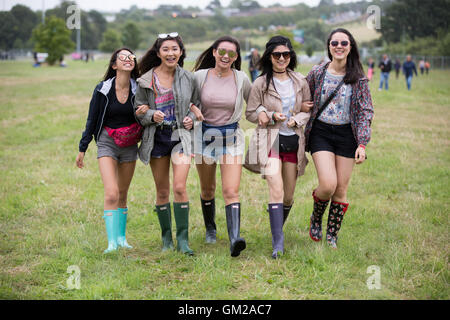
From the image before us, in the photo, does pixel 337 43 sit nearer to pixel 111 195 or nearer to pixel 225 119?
pixel 225 119

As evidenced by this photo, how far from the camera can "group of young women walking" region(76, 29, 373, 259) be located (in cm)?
564

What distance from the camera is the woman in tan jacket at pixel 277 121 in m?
5.71

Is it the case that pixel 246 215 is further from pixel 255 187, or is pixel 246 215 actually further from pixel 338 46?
pixel 338 46

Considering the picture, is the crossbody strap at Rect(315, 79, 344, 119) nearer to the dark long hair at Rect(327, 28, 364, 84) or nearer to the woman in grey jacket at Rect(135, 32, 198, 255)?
the dark long hair at Rect(327, 28, 364, 84)

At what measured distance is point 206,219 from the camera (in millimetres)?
6457

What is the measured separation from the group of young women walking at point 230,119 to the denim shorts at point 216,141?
0.4 inches

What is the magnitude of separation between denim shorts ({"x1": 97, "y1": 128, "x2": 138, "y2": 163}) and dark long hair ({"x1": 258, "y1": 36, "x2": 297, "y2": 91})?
1710mm

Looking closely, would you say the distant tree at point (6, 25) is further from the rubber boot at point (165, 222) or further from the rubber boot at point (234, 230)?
the rubber boot at point (234, 230)


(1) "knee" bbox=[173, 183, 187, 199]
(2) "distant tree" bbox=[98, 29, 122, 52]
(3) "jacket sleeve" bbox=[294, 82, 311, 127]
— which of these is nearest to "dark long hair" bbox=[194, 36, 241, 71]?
(3) "jacket sleeve" bbox=[294, 82, 311, 127]

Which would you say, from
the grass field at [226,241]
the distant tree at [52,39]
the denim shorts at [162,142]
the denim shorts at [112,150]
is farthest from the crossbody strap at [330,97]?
the distant tree at [52,39]

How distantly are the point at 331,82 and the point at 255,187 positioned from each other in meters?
3.64

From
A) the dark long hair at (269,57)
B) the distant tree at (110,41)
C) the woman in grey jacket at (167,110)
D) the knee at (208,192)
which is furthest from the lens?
the distant tree at (110,41)

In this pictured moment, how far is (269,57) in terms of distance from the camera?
18.9ft
